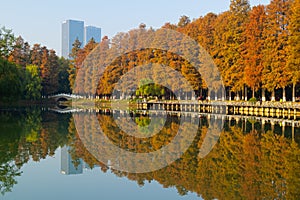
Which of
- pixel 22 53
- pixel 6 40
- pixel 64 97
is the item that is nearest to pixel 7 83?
pixel 6 40

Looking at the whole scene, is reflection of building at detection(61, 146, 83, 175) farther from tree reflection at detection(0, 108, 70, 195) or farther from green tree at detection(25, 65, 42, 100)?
green tree at detection(25, 65, 42, 100)

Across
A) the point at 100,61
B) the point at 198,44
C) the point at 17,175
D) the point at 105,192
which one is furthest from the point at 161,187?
the point at 100,61

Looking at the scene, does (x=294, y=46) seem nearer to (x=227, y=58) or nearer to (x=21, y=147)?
(x=227, y=58)

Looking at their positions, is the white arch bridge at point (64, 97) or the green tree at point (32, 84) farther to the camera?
the white arch bridge at point (64, 97)

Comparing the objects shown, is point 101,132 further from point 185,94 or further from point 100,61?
point 100,61

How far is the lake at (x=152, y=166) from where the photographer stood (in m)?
9.95

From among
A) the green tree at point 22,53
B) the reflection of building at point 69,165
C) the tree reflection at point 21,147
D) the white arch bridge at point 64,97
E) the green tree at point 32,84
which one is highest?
the green tree at point 22,53

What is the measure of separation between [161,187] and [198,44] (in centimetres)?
4441

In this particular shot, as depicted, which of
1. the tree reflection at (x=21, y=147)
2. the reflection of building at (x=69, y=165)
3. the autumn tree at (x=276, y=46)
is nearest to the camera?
the tree reflection at (x=21, y=147)

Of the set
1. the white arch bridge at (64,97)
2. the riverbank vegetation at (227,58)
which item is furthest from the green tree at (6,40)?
the white arch bridge at (64,97)

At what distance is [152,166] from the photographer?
519 inches

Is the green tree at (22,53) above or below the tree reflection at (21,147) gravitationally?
above

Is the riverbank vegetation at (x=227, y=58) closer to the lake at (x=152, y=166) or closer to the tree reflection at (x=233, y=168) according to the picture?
the lake at (x=152, y=166)

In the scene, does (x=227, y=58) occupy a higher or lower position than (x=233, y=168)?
higher
